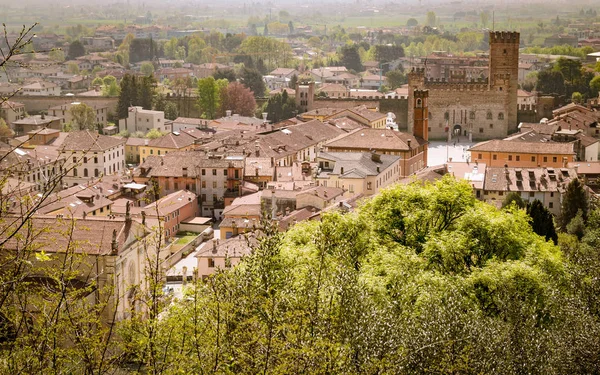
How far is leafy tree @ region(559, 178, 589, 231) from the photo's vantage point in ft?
74.7

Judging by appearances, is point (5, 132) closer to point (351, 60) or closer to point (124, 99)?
point (124, 99)

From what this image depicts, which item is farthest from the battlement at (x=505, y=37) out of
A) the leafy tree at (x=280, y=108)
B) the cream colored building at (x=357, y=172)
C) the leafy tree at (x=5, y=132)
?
the leafy tree at (x=5, y=132)

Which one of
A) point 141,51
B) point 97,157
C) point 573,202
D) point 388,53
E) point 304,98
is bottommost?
point 97,157

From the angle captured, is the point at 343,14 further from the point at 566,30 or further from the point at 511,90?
the point at 511,90

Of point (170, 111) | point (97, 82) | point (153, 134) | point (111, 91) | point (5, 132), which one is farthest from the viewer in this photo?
point (97, 82)

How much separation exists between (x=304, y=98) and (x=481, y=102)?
30.6 ft

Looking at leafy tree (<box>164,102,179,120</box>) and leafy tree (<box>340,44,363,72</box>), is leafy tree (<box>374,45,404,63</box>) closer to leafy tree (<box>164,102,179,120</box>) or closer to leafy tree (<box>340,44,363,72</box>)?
leafy tree (<box>340,44,363,72</box>)

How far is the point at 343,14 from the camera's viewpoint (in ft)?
569

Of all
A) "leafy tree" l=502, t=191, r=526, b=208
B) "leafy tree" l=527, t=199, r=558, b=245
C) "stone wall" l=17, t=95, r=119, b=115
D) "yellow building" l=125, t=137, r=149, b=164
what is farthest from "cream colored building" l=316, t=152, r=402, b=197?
"stone wall" l=17, t=95, r=119, b=115

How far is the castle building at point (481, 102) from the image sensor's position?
41156 mm

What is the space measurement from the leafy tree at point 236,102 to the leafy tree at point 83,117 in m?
7.01

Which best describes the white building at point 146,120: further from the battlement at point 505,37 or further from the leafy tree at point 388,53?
the leafy tree at point 388,53

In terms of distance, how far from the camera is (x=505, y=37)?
41.7 metres

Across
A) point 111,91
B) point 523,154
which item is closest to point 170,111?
point 111,91
